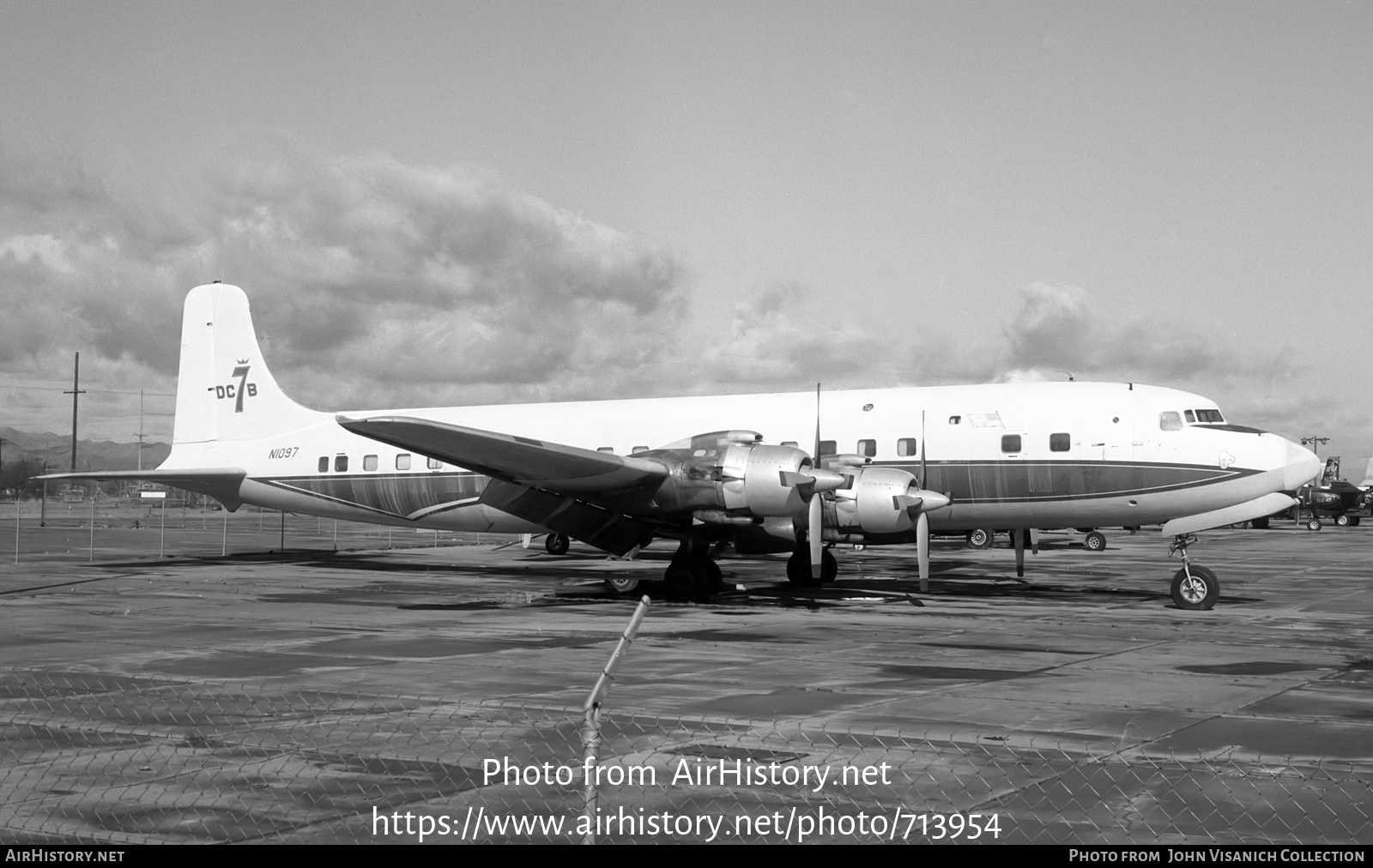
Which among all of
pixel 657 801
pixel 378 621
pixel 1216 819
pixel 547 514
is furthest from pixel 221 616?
pixel 1216 819

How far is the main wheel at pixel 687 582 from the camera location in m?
20.8

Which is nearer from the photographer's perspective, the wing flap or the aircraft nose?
the aircraft nose

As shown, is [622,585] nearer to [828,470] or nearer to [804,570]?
[804,570]

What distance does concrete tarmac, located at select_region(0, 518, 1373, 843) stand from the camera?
257 inches

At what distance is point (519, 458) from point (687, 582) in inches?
154

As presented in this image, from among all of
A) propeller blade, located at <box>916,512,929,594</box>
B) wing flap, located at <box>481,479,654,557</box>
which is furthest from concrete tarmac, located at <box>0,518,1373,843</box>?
wing flap, located at <box>481,479,654,557</box>

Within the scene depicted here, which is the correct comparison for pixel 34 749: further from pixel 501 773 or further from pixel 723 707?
pixel 723 707

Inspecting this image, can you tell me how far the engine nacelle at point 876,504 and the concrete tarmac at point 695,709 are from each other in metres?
1.42

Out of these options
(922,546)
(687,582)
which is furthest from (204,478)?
(922,546)

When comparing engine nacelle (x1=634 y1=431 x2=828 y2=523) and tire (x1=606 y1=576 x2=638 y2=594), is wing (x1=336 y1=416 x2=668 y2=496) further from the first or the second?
tire (x1=606 y1=576 x2=638 y2=594)

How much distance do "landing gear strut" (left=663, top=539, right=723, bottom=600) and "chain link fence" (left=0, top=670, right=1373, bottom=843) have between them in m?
11.3

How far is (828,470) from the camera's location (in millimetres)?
19906

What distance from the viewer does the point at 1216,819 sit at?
627 cm

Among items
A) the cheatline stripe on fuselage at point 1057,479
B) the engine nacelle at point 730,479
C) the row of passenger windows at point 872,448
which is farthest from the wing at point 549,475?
the cheatline stripe on fuselage at point 1057,479
